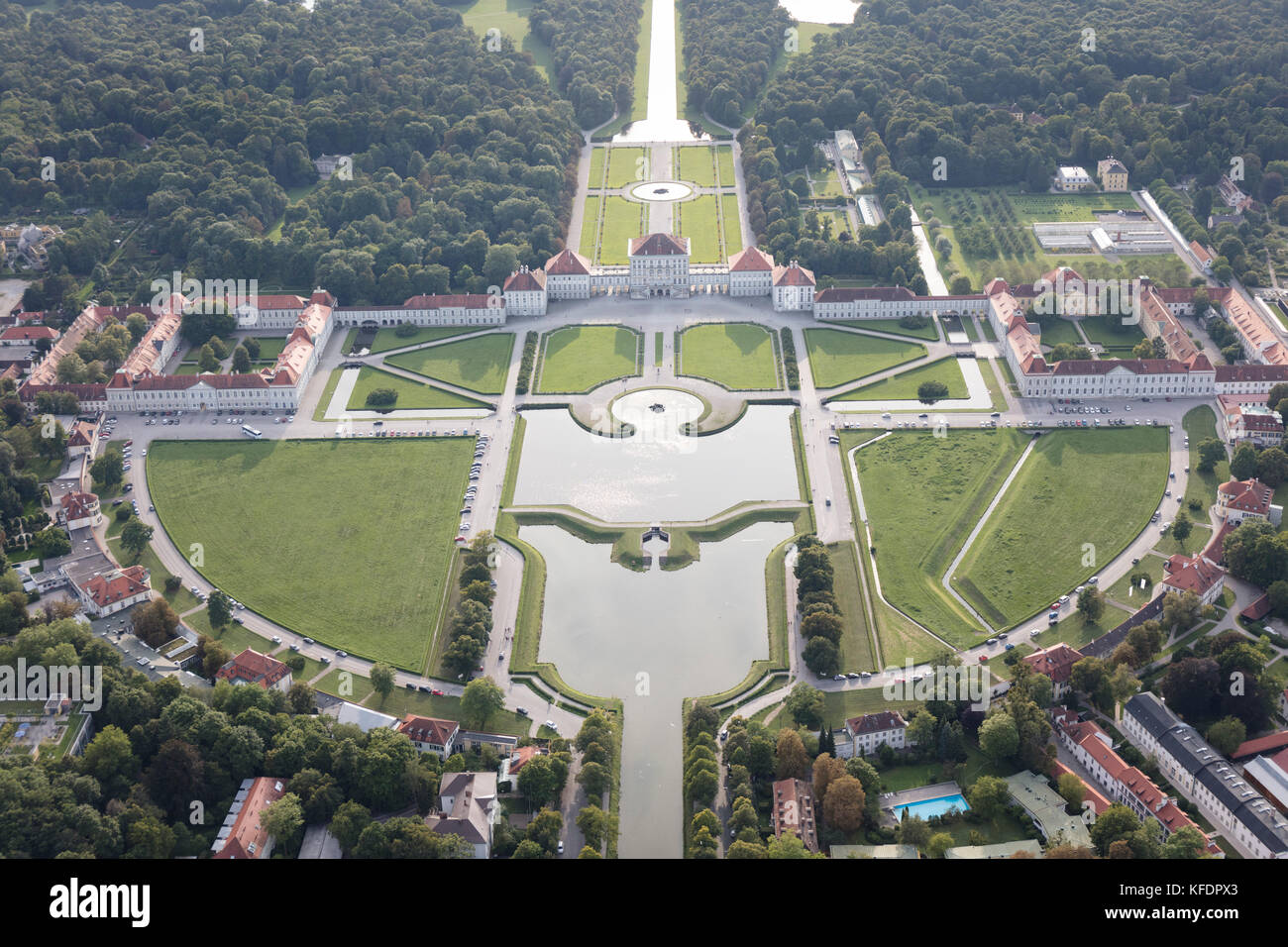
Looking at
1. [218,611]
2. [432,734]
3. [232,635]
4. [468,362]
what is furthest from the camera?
[468,362]

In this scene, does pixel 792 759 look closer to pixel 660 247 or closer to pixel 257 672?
pixel 257 672

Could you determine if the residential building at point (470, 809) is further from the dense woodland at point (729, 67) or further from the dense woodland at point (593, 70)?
the dense woodland at point (729, 67)

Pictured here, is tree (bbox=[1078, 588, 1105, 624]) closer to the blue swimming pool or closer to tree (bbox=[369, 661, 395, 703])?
the blue swimming pool

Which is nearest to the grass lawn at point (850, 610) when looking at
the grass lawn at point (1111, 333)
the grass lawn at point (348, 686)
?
the grass lawn at point (348, 686)

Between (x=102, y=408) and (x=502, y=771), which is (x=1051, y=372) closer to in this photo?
(x=502, y=771)

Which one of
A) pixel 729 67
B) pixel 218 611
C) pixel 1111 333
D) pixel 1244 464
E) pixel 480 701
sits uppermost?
pixel 729 67

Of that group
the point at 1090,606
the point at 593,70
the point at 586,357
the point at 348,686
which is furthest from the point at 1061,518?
the point at 593,70

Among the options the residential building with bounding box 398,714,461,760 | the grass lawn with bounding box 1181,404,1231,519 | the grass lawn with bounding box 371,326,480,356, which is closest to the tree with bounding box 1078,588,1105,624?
the grass lawn with bounding box 1181,404,1231,519

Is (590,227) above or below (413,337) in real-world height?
above
